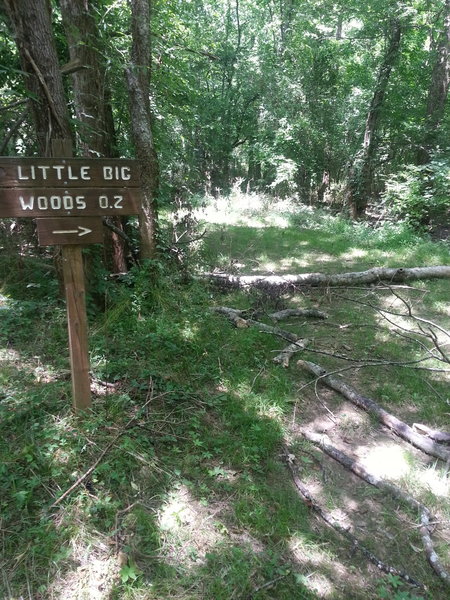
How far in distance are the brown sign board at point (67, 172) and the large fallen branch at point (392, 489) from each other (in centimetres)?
262

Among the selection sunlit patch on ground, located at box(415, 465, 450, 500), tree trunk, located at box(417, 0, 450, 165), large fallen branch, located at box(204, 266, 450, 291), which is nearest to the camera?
sunlit patch on ground, located at box(415, 465, 450, 500)

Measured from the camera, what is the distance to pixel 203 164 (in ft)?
66.4

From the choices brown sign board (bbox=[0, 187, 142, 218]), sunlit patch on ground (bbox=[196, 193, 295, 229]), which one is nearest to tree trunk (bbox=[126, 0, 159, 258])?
brown sign board (bbox=[0, 187, 142, 218])

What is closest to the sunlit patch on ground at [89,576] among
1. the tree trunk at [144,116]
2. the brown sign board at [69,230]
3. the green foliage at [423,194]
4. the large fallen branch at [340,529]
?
the large fallen branch at [340,529]

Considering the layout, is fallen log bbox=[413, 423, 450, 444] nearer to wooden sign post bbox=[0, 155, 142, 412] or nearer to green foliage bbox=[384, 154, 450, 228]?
wooden sign post bbox=[0, 155, 142, 412]

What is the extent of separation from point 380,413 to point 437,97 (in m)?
11.3

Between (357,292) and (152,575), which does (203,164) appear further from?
(152,575)

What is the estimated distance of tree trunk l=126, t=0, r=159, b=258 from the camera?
5.21m

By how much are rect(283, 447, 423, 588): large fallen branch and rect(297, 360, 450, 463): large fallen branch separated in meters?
1.11

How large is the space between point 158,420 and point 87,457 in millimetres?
649

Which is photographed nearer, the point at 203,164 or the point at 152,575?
the point at 152,575

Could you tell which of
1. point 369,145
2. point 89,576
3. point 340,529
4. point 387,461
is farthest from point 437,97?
point 89,576

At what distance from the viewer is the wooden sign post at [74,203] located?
2502 mm

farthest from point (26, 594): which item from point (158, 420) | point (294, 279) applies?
point (294, 279)
